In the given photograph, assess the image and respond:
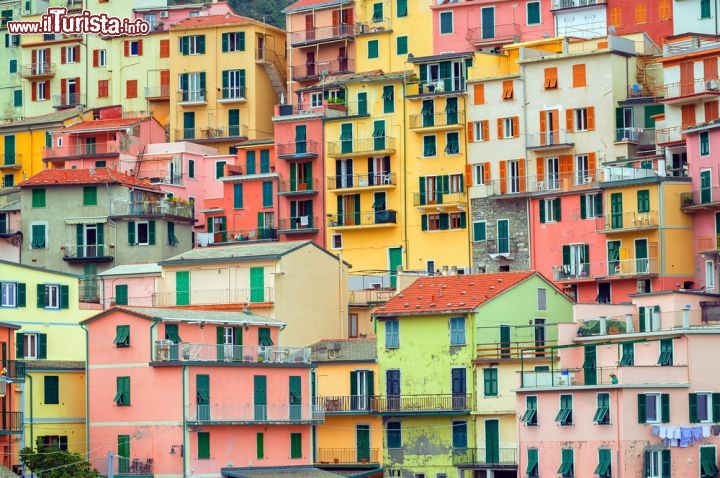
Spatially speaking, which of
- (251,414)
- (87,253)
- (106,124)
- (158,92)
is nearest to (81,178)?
(87,253)

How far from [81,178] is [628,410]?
4699cm

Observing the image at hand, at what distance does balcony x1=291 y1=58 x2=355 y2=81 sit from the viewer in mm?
129750

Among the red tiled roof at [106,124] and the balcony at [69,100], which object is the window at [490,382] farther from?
the balcony at [69,100]

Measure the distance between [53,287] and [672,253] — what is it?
1214 inches

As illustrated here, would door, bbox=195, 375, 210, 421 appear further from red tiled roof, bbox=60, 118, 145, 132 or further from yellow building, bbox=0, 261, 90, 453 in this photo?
red tiled roof, bbox=60, 118, 145, 132

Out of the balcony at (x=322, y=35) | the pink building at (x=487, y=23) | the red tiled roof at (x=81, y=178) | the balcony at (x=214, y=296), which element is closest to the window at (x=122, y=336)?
the balcony at (x=214, y=296)

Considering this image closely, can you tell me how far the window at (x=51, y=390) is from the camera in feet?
301

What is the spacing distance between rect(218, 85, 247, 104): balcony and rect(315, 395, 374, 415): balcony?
123ft

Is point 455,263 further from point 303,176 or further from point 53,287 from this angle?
point 53,287

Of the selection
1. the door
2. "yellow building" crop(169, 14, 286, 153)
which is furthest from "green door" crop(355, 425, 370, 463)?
"yellow building" crop(169, 14, 286, 153)

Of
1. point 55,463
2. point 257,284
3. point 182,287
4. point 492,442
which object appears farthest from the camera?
point 182,287

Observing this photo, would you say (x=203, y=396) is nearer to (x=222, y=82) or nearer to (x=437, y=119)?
(x=437, y=119)

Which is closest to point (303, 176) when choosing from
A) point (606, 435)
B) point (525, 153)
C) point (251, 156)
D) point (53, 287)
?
point (251, 156)

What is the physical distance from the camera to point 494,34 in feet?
405
